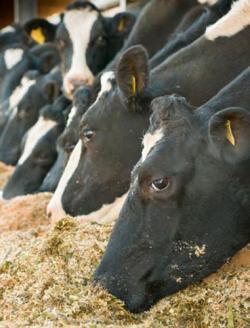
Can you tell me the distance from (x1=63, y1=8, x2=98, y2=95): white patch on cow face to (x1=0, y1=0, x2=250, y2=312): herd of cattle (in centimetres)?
2

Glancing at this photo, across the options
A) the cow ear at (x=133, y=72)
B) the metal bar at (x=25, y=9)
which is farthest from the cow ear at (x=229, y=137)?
the metal bar at (x=25, y=9)

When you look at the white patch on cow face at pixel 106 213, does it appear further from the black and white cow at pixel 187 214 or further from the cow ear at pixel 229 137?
the cow ear at pixel 229 137

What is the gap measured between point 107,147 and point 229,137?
161 centimetres

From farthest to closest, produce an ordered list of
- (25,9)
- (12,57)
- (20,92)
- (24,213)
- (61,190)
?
(25,9) < (12,57) < (20,92) < (24,213) < (61,190)

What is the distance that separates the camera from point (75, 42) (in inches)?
325

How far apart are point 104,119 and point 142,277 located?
168 cm

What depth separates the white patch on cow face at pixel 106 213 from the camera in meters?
4.72

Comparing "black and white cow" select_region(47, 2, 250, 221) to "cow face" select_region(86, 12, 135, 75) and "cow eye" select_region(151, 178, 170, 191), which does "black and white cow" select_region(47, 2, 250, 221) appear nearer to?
"cow eye" select_region(151, 178, 170, 191)

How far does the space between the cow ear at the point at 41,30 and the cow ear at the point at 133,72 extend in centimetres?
580

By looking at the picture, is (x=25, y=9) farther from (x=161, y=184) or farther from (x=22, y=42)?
(x=161, y=184)

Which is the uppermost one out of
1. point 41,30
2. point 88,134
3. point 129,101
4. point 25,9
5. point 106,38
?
point 129,101

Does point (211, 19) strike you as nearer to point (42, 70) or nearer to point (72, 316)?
point (72, 316)

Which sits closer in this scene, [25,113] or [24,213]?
[24,213]

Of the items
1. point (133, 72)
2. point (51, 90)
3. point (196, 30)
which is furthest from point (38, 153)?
point (133, 72)
